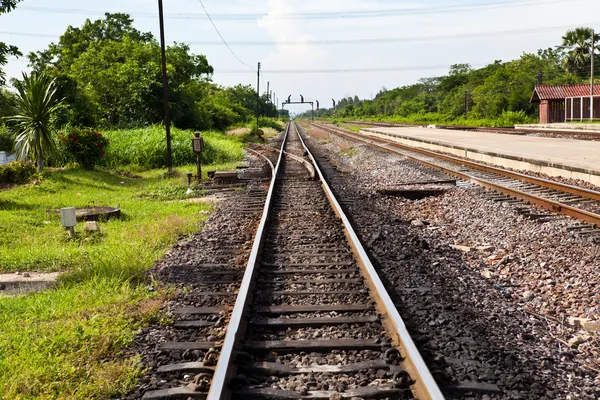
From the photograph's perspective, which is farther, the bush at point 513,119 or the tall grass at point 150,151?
the bush at point 513,119

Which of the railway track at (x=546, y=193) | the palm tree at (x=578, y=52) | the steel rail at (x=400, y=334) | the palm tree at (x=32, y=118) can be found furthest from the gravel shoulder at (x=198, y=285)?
the palm tree at (x=578, y=52)

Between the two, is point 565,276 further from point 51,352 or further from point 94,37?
point 94,37

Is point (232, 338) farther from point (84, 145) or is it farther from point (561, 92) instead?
point (561, 92)

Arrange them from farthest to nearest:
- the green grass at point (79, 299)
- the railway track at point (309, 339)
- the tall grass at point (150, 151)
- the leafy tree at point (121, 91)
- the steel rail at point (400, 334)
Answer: the leafy tree at point (121, 91) < the tall grass at point (150, 151) < the green grass at point (79, 299) < the railway track at point (309, 339) < the steel rail at point (400, 334)

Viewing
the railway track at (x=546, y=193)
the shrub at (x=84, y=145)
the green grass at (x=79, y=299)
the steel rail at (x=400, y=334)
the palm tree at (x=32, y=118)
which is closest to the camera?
the steel rail at (x=400, y=334)

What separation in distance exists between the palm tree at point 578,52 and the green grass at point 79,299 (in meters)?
70.4

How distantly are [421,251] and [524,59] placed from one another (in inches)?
3245

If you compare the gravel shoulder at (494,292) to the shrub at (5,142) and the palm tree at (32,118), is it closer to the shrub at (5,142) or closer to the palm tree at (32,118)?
the palm tree at (32,118)

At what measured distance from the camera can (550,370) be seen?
3.98 metres

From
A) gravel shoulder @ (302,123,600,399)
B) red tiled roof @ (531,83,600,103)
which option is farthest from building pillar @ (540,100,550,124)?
gravel shoulder @ (302,123,600,399)

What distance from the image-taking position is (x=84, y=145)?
1814cm

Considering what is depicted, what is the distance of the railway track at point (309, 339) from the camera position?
11.6 feet

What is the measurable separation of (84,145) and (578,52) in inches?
2882

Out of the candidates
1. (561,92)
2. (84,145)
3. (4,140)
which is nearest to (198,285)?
(84,145)
